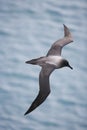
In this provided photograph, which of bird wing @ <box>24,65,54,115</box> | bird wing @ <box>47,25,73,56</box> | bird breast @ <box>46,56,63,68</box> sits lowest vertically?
bird wing @ <box>24,65,54,115</box>

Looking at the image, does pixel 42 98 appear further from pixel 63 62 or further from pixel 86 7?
pixel 86 7

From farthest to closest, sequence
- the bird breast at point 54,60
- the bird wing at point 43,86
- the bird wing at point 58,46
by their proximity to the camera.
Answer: the bird wing at point 58,46 < the bird breast at point 54,60 < the bird wing at point 43,86

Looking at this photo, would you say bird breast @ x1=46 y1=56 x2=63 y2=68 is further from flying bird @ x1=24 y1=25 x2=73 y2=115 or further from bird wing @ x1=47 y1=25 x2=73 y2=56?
bird wing @ x1=47 y1=25 x2=73 y2=56

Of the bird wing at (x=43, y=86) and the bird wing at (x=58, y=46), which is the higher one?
the bird wing at (x=58, y=46)

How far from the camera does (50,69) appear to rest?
9180 millimetres

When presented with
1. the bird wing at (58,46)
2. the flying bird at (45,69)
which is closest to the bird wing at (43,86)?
the flying bird at (45,69)

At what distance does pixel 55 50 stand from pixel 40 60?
1287 millimetres

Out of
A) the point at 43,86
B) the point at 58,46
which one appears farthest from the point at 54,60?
the point at 58,46

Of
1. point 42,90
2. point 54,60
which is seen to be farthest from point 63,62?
point 42,90

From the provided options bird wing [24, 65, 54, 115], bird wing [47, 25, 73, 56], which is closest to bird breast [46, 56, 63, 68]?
bird wing [24, 65, 54, 115]

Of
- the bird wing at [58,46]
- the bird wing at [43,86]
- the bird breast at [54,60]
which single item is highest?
the bird breast at [54,60]

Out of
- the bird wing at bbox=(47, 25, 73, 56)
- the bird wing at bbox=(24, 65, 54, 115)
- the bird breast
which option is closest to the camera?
the bird wing at bbox=(24, 65, 54, 115)

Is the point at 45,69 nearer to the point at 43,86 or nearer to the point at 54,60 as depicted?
the point at 54,60

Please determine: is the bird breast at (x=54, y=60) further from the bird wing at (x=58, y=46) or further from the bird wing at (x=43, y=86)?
the bird wing at (x=58, y=46)
